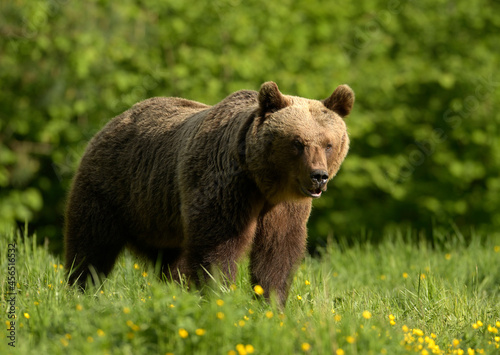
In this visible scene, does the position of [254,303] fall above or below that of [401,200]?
above

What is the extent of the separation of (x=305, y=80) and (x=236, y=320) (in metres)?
10.1

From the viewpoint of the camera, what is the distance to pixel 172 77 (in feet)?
42.8

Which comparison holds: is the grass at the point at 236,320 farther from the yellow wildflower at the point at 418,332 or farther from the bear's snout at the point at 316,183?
the bear's snout at the point at 316,183

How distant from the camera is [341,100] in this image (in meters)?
5.26

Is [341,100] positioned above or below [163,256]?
above

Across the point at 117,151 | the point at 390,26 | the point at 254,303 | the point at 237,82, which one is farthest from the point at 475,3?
the point at 254,303

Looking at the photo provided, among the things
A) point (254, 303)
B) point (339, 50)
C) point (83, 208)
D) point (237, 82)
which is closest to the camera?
point (254, 303)

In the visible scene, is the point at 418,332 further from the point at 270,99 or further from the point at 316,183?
the point at 270,99

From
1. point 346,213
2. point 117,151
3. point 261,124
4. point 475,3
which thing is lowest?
point 346,213

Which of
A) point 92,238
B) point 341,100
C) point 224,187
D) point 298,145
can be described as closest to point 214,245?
point 224,187

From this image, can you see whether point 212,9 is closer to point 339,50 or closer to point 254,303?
point 339,50

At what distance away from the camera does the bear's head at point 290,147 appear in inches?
190

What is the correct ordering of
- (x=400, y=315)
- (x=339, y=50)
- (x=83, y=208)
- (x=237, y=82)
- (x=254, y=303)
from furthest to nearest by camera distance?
(x=339, y=50) < (x=237, y=82) < (x=83, y=208) < (x=400, y=315) < (x=254, y=303)

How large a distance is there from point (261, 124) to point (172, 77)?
8.26 m
